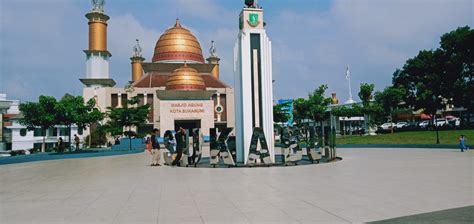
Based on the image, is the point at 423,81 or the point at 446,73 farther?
the point at 423,81

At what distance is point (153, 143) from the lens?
55.6 ft

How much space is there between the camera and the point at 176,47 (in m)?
62.8

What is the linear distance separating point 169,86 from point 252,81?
1524 inches

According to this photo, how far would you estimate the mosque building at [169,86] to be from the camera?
52.2m

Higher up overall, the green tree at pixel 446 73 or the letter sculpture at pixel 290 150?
the green tree at pixel 446 73

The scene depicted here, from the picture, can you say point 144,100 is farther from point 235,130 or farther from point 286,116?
point 235,130

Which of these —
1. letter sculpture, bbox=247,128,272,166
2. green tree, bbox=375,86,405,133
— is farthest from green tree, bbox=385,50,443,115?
letter sculpture, bbox=247,128,272,166

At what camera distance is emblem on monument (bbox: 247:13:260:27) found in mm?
16672

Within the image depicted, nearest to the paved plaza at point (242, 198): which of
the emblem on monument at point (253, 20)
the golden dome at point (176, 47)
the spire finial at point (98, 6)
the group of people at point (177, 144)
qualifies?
the group of people at point (177, 144)

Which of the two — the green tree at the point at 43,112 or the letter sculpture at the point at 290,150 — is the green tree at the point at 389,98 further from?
the green tree at the point at 43,112

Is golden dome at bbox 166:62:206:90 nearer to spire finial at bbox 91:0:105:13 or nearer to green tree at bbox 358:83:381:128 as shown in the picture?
spire finial at bbox 91:0:105:13

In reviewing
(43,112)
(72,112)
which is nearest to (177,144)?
(72,112)

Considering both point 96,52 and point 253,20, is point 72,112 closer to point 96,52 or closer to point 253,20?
point 253,20

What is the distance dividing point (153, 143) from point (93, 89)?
4507cm
